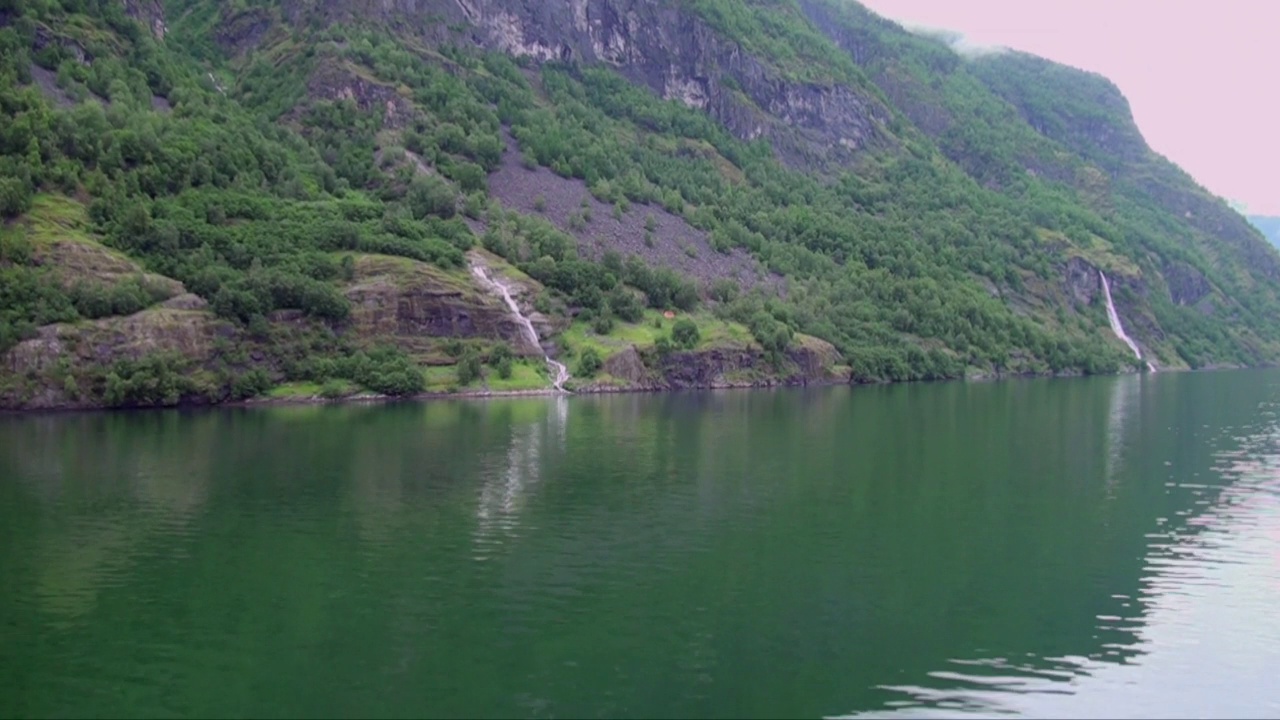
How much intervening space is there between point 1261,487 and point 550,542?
4166 cm

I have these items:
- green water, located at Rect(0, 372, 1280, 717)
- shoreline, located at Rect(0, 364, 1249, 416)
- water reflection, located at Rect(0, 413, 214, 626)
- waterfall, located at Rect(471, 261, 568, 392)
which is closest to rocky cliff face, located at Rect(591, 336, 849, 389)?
shoreline, located at Rect(0, 364, 1249, 416)

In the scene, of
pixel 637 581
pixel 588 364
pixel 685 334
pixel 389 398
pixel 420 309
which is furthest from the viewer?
pixel 685 334

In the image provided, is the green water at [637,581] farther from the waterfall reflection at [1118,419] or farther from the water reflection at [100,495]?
the waterfall reflection at [1118,419]

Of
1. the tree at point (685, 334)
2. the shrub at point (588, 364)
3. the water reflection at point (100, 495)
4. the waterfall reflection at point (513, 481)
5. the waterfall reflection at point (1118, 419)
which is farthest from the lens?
the tree at point (685, 334)

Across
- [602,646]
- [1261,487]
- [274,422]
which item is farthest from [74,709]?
[274,422]

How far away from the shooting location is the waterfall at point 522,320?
153 m

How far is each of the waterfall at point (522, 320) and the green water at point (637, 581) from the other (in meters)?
71.8

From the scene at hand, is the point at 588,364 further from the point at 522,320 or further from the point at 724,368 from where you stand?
the point at 724,368

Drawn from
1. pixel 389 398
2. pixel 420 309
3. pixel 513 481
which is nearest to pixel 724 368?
pixel 420 309

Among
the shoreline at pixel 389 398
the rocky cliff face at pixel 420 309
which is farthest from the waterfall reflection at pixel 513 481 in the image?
the rocky cliff face at pixel 420 309

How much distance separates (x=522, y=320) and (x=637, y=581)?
398ft

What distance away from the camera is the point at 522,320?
521 feet

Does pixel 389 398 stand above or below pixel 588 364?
below

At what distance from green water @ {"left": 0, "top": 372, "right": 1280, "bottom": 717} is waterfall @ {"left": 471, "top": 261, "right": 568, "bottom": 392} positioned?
71.8 meters
